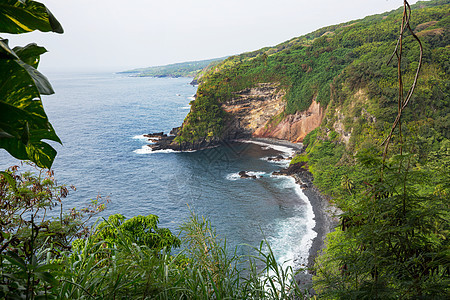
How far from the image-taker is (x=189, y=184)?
3241 cm

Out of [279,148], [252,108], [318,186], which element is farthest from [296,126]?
[318,186]

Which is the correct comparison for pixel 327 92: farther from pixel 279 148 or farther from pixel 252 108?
pixel 252 108

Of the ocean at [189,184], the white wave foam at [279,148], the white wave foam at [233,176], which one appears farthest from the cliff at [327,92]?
the white wave foam at [233,176]

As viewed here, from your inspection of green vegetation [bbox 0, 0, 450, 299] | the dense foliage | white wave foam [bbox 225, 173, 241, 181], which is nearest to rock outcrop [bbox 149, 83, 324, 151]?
the dense foliage

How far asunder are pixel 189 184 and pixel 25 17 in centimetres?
3169

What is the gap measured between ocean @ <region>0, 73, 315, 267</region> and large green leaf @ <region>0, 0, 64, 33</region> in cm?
1499

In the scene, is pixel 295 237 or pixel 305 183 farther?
pixel 305 183

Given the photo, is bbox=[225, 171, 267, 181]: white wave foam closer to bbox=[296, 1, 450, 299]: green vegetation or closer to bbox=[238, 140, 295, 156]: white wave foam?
bbox=[296, 1, 450, 299]: green vegetation

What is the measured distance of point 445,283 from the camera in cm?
199

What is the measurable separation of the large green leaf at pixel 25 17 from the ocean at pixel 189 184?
15.0 metres

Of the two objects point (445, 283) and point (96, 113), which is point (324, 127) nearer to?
point (445, 283)

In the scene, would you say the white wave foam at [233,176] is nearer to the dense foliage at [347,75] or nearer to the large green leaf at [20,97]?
the dense foliage at [347,75]

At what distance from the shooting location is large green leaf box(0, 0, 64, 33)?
109 cm

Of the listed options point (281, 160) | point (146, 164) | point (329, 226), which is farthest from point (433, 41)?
point (146, 164)
